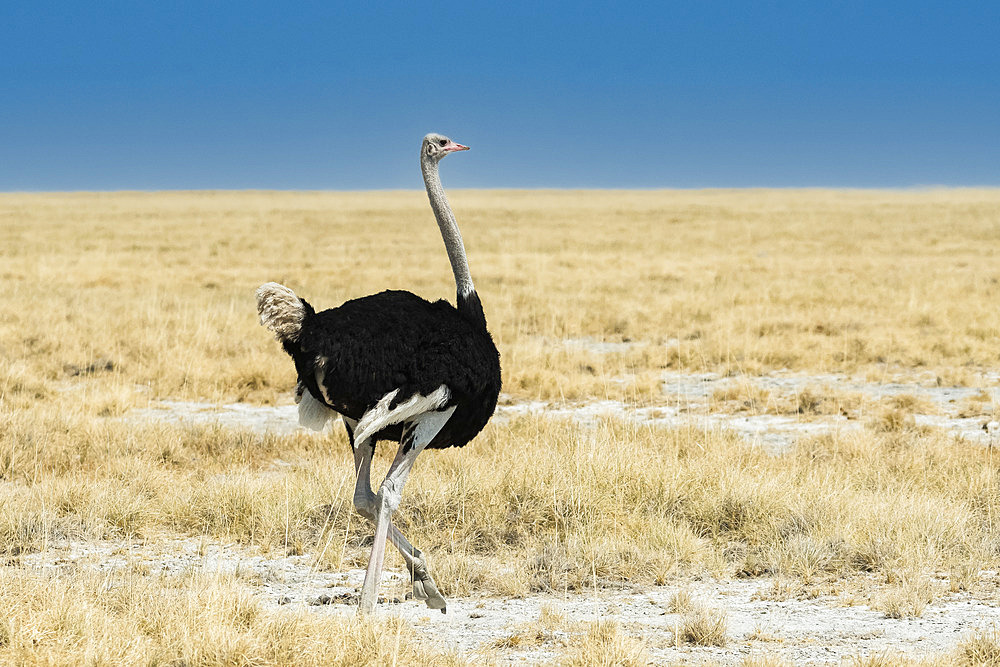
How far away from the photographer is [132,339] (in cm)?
1300

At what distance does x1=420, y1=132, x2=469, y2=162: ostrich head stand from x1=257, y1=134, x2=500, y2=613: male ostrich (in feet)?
3.14

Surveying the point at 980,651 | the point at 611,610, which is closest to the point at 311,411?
the point at 611,610

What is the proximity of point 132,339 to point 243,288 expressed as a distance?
327 inches

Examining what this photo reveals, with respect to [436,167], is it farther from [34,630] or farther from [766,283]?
[766,283]

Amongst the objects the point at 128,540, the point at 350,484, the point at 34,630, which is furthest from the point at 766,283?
the point at 34,630

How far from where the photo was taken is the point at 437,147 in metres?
5.29

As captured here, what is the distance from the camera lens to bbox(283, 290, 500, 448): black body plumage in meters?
4.29

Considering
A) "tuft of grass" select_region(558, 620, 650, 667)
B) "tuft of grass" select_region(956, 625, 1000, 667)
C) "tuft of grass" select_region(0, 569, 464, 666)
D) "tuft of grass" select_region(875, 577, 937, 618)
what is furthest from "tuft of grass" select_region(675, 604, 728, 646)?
"tuft of grass" select_region(0, 569, 464, 666)

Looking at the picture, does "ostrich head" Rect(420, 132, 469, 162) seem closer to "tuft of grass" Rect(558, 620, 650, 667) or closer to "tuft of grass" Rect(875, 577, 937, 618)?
"tuft of grass" Rect(558, 620, 650, 667)

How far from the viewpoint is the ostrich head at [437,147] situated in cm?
528

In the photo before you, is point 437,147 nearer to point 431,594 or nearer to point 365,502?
point 365,502

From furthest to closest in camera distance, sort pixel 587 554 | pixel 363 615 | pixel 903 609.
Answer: pixel 587 554, pixel 903 609, pixel 363 615

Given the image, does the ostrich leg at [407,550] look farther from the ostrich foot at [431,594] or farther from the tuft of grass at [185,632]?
the tuft of grass at [185,632]

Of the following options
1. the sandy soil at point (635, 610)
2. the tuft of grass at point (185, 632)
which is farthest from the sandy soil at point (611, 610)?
the tuft of grass at point (185, 632)
